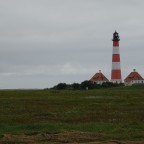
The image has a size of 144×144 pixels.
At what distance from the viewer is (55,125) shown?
73.2 feet

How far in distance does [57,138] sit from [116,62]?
7517 cm

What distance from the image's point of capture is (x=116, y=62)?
9219 cm

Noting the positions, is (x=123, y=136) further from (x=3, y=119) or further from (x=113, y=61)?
(x=113, y=61)

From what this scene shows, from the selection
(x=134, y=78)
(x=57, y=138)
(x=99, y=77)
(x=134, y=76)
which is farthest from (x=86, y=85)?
(x=57, y=138)

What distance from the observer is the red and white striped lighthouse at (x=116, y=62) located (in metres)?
92.2

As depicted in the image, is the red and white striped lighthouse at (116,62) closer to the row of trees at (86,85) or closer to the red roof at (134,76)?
the row of trees at (86,85)

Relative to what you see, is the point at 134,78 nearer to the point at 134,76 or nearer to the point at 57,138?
the point at 134,76

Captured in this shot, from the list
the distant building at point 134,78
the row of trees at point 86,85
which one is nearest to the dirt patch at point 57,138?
the row of trees at point 86,85

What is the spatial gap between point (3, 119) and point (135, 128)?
7.82 meters

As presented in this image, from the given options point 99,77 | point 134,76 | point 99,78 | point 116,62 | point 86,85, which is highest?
point 116,62

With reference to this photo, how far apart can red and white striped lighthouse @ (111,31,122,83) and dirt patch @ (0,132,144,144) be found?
2906 inches

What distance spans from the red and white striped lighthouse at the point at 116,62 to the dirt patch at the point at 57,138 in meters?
73.8

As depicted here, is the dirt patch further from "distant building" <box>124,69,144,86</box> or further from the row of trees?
"distant building" <box>124,69,144,86</box>

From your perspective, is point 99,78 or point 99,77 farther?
point 99,77
